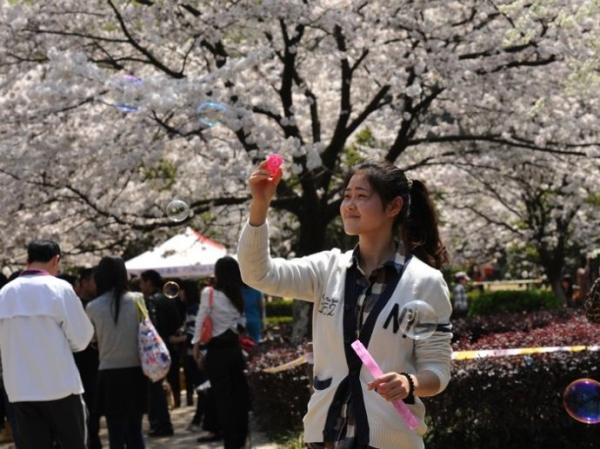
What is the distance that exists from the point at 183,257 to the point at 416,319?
1434 cm

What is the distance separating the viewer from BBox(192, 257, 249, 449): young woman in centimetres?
903

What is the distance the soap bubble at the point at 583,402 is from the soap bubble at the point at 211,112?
601 centimetres

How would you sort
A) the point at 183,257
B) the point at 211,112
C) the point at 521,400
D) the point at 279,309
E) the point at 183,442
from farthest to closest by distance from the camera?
the point at 279,309, the point at 183,257, the point at 211,112, the point at 183,442, the point at 521,400

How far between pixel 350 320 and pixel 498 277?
44.0m

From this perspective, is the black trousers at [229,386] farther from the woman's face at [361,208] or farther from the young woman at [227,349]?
the woman's face at [361,208]

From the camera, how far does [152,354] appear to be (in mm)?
8312

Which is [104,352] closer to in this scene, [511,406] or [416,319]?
[511,406]

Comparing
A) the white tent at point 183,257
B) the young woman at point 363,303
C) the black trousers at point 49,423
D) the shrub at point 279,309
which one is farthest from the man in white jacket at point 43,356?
the shrub at point 279,309

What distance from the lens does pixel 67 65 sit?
11594 mm

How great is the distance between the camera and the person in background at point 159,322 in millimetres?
10695

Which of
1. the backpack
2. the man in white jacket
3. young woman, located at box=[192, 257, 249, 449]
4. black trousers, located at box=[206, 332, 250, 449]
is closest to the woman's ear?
the backpack

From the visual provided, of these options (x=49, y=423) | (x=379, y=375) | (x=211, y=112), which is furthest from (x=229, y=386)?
(x=379, y=375)

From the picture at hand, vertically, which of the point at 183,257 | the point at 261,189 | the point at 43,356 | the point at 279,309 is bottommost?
the point at 279,309

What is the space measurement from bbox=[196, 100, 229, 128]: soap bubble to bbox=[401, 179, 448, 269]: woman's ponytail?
278 inches
